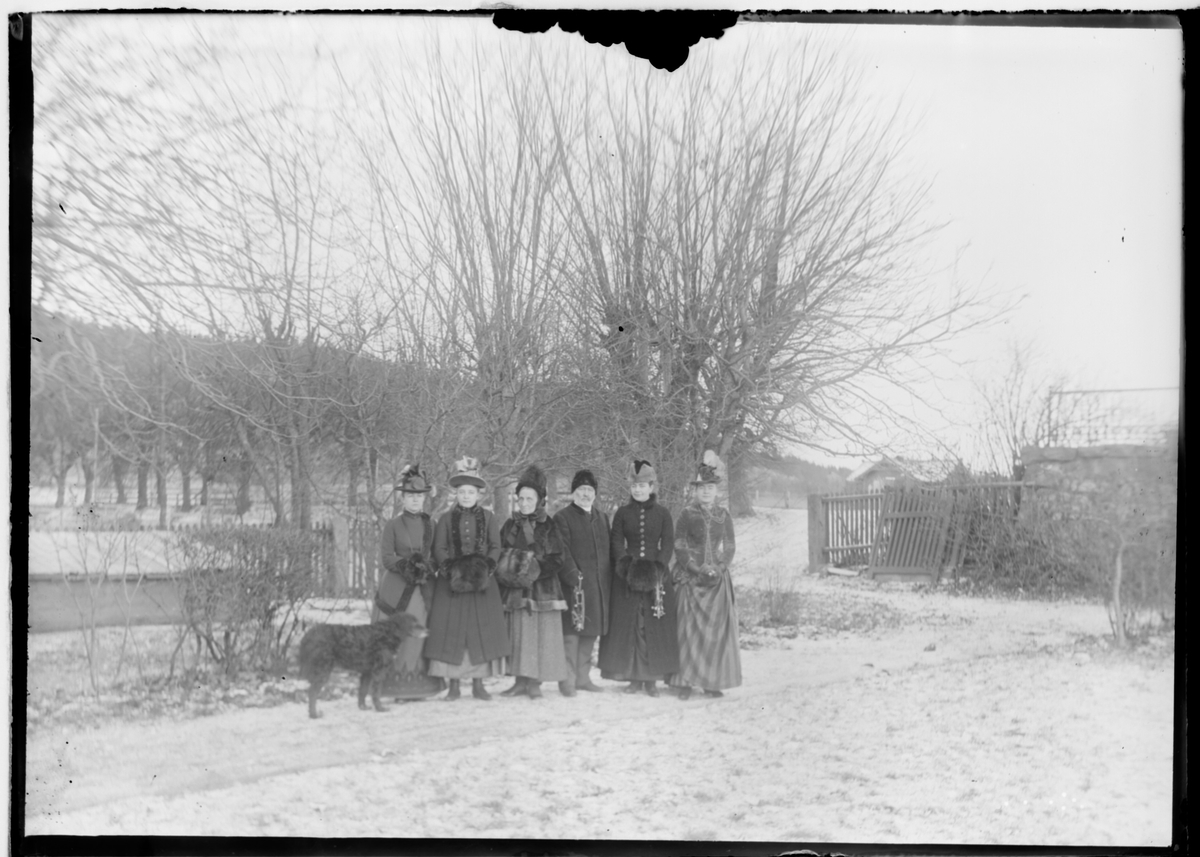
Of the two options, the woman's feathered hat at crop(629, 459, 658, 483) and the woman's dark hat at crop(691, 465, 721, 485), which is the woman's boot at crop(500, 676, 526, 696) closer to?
the woman's feathered hat at crop(629, 459, 658, 483)

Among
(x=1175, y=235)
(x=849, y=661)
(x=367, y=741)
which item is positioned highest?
(x=1175, y=235)

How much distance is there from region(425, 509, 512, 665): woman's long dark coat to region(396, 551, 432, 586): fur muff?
0.08m

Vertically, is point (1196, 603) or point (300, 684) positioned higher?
point (1196, 603)

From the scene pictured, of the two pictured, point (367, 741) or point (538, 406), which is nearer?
point (367, 741)

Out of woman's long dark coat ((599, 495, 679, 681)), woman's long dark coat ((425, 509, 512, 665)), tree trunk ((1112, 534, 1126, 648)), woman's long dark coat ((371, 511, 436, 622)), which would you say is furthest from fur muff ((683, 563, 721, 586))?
tree trunk ((1112, 534, 1126, 648))

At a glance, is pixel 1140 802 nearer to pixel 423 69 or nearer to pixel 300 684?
pixel 300 684

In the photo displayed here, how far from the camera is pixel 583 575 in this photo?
546 centimetres

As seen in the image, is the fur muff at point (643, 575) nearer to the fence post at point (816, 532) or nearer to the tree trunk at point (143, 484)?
the fence post at point (816, 532)

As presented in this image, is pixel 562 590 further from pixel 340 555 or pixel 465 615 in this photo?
pixel 340 555

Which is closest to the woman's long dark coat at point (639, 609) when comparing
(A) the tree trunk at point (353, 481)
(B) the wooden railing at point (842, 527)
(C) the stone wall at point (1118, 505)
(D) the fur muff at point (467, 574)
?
(D) the fur muff at point (467, 574)

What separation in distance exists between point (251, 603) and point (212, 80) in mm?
2968

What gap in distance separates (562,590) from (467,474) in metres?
0.88

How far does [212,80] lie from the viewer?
17.2 ft

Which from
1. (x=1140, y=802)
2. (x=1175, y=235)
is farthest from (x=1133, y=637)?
(x=1175, y=235)
